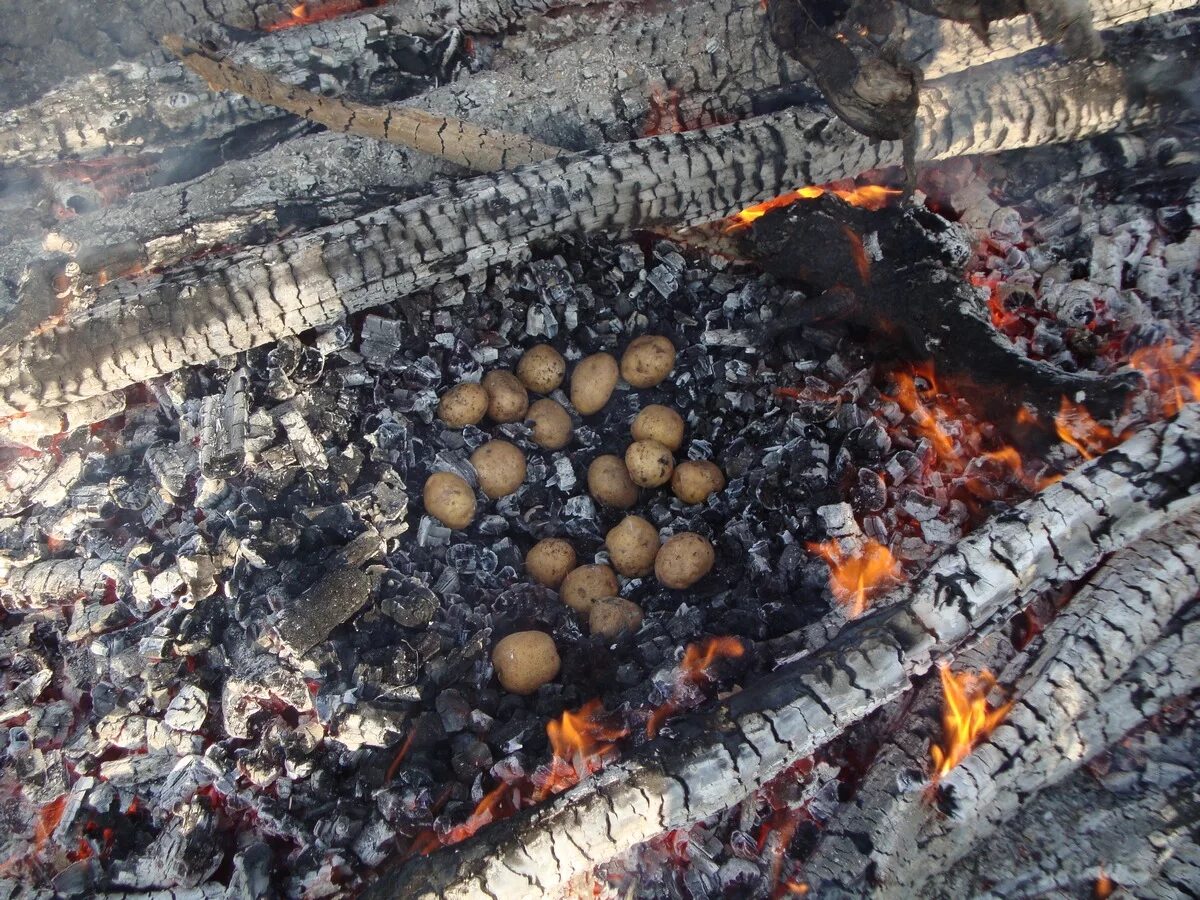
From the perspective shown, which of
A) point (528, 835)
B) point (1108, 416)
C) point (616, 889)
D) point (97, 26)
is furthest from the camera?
point (97, 26)

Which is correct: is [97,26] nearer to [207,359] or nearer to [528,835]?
[207,359]

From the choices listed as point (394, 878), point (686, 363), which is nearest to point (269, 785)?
point (394, 878)

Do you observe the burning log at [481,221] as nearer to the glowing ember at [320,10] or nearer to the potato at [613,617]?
the potato at [613,617]

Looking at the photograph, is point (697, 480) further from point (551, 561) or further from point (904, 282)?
point (904, 282)

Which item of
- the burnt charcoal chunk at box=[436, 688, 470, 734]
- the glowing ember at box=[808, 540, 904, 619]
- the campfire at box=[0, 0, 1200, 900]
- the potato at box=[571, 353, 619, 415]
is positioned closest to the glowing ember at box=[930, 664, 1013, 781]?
the campfire at box=[0, 0, 1200, 900]

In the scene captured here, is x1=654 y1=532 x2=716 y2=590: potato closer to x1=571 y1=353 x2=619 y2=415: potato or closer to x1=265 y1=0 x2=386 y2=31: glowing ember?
x1=571 y1=353 x2=619 y2=415: potato

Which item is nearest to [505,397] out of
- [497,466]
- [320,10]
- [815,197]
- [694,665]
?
[497,466]

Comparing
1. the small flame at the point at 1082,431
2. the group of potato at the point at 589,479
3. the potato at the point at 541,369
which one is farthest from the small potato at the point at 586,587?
the small flame at the point at 1082,431
